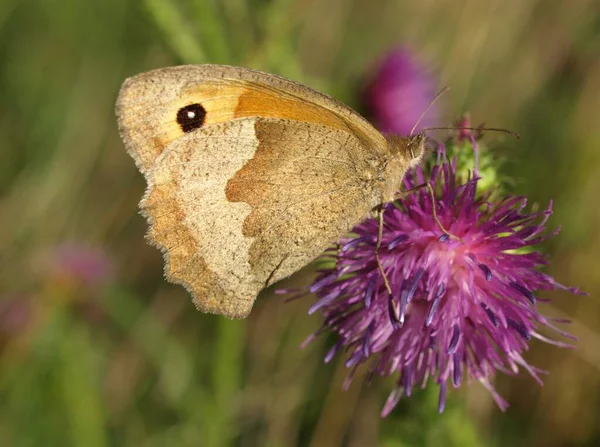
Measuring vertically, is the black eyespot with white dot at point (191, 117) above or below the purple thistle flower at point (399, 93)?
below

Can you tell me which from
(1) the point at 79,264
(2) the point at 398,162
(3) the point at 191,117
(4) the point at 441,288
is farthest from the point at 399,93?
(1) the point at 79,264

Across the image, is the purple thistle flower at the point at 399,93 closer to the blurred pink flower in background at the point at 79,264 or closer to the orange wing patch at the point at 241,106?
the orange wing patch at the point at 241,106

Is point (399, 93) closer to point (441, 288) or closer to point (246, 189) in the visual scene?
point (246, 189)

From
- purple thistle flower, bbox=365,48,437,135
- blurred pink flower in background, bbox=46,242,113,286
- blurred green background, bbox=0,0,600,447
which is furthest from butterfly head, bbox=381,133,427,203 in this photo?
blurred pink flower in background, bbox=46,242,113,286

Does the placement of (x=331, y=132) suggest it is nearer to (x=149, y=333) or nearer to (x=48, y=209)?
(x=149, y=333)

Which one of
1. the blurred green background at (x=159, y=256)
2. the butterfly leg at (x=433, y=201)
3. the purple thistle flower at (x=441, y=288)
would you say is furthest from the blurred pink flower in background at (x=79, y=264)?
the butterfly leg at (x=433, y=201)

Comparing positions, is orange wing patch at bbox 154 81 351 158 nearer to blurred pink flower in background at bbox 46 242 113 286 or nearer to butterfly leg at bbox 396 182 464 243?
butterfly leg at bbox 396 182 464 243
